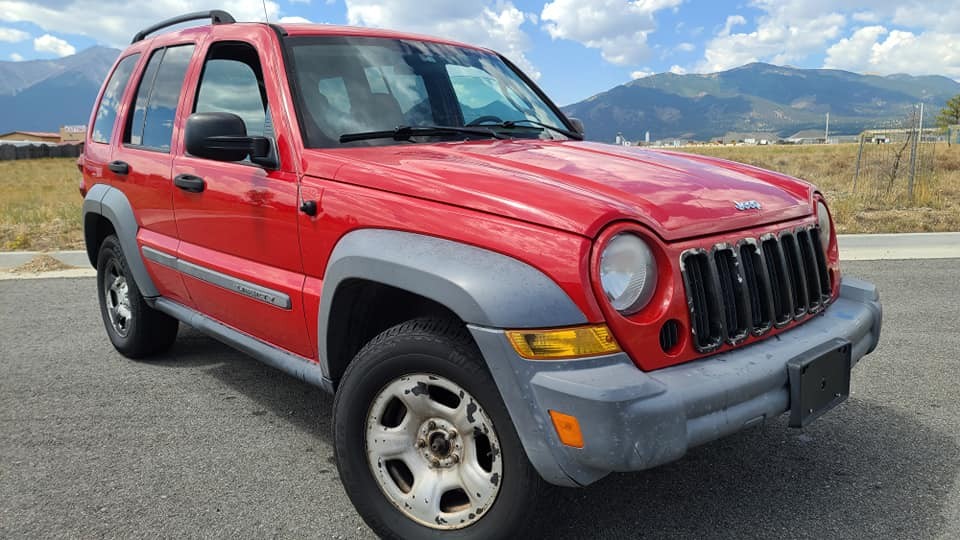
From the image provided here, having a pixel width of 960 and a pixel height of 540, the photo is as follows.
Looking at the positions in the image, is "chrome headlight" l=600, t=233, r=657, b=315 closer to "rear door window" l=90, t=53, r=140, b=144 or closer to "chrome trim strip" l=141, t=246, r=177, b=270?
"chrome trim strip" l=141, t=246, r=177, b=270

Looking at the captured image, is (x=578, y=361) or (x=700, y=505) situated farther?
(x=700, y=505)

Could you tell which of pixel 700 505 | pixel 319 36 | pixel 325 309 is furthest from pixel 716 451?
pixel 319 36

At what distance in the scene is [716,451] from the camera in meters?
3.17

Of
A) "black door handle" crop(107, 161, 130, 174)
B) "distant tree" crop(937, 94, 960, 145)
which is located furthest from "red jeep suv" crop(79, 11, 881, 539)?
"distant tree" crop(937, 94, 960, 145)

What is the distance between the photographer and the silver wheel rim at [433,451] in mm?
2217

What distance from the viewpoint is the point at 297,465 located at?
3133 millimetres

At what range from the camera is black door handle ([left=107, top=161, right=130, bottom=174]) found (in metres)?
4.04

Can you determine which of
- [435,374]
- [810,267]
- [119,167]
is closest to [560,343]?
[435,374]

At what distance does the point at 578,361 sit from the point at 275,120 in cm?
172

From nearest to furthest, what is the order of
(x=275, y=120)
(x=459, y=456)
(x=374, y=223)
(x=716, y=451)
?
1. (x=459, y=456)
2. (x=374, y=223)
3. (x=275, y=120)
4. (x=716, y=451)

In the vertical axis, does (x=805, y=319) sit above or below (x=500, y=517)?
above

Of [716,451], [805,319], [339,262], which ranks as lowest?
[716,451]

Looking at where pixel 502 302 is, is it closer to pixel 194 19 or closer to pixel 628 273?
pixel 628 273

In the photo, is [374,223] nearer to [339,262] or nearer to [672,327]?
[339,262]
